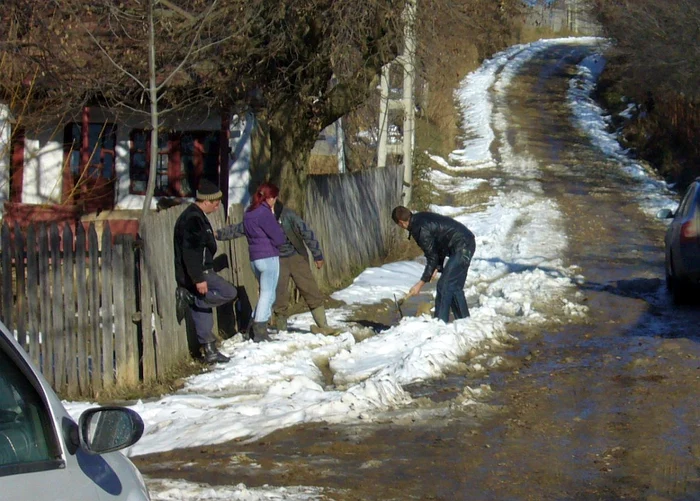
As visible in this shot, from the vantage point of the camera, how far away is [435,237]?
441 inches

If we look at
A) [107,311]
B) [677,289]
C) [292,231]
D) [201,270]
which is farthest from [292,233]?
[677,289]

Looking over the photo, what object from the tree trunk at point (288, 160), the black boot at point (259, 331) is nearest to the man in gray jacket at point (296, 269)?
the black boot at point (259, 331)

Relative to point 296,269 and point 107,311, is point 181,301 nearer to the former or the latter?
point 107,311

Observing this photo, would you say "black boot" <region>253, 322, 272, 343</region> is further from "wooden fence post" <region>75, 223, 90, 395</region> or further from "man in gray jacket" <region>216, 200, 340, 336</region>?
"wooden fence post" <region>75, 223, 90, 395</region>

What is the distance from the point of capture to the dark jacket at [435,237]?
36.3ft

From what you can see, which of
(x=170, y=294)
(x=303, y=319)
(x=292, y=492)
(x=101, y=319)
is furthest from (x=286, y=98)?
(x=292, y=492)

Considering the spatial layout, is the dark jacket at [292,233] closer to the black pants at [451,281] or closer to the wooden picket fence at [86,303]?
the black pants at [451,281]

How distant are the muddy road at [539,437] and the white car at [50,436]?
3.04 meters

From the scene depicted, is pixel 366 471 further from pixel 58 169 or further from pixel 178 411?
pixel 58 169

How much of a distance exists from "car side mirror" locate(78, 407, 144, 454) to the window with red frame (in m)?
14.8

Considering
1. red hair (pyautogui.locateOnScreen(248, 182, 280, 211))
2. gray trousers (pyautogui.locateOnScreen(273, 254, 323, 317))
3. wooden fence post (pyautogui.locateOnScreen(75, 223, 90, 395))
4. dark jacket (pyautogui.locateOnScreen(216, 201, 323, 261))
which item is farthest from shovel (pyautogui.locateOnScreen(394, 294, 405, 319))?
wooden fence post (pyautogui.locateOnScreen(75, 223, 90, 395))

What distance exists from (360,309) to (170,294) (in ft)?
14.4

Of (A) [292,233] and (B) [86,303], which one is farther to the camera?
(A) [292,233]

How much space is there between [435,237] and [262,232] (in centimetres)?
197
